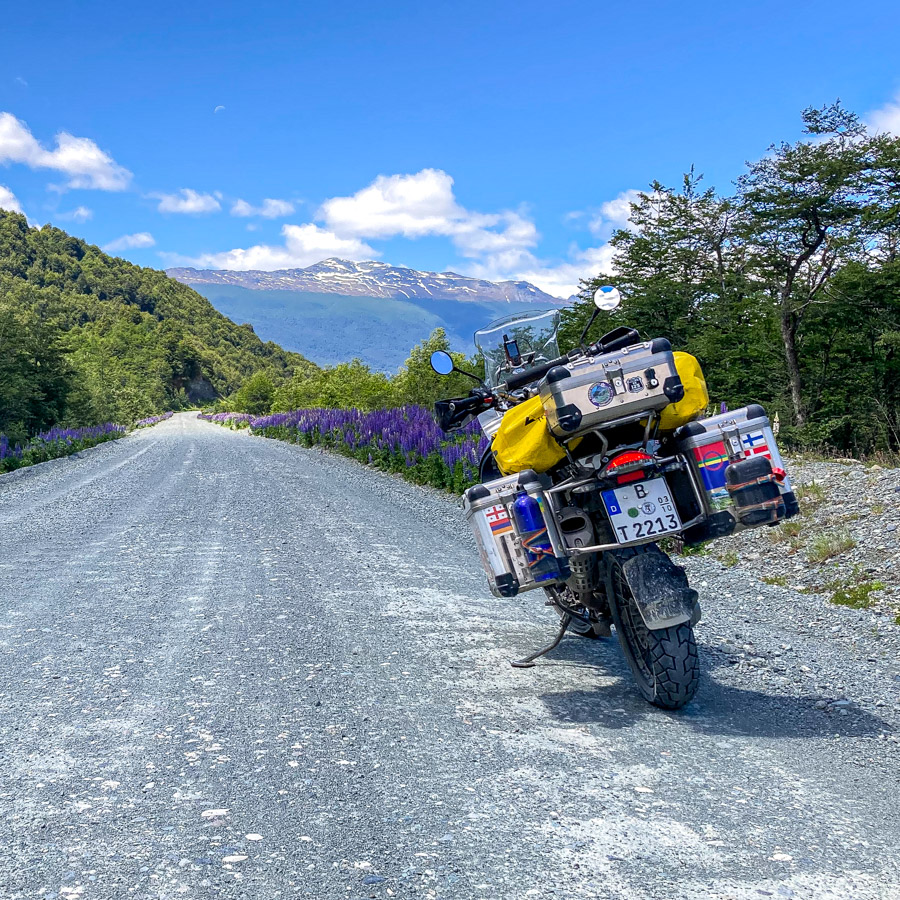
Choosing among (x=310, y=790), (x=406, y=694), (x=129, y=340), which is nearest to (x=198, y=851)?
(x=310, y=790)

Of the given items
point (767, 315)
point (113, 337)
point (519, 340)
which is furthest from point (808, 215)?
point (113, 337)

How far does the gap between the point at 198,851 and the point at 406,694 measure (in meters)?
1.53

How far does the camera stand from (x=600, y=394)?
10.8ft

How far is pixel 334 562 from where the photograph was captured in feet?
23.8

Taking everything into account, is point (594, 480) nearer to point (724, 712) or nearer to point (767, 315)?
point (724, 712)

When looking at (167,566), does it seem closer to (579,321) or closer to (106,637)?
(106,637)

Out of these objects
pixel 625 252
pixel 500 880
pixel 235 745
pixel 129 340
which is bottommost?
pixel 500 880

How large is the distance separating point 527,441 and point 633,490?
1.72 feet

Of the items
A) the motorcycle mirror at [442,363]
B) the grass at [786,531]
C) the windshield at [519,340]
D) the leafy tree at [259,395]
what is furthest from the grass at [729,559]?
the leafy tree at [259,395]

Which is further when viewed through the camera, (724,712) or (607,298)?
(607,298)

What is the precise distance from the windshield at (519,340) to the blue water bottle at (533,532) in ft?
3.85

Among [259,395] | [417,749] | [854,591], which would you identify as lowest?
[854,591]

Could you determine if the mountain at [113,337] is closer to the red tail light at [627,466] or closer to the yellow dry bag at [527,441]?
the yellow dry bag at [527,441]

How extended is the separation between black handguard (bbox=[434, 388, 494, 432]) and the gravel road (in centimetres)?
135
